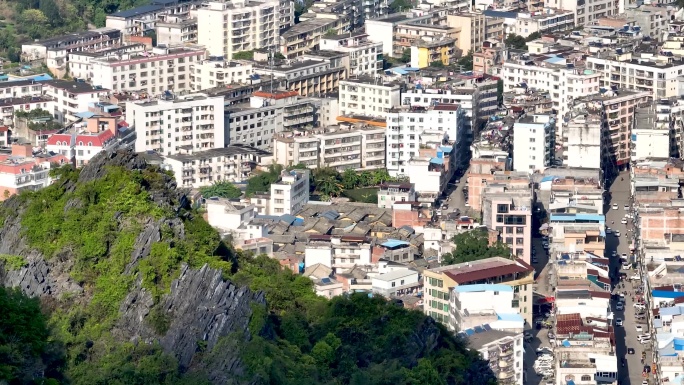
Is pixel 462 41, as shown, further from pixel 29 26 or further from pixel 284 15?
pixel 29 26

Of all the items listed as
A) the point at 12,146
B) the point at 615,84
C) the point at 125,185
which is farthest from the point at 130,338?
the point at 615,84

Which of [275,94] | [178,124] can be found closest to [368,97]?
[275,94]

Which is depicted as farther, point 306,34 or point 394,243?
point 306,34

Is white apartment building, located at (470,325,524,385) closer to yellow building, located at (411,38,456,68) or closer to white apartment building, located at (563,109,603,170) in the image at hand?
white apartment building, located at (563,109,603,170)

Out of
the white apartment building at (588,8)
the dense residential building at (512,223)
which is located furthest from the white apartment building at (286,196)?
the white apartment building at (588,8)

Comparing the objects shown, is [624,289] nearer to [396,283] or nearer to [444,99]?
[396,283]

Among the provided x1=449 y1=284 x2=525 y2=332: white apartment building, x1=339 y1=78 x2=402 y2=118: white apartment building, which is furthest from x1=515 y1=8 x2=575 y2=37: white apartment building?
x1=449 y1=284 x2=525 y2=332: white apartment building
